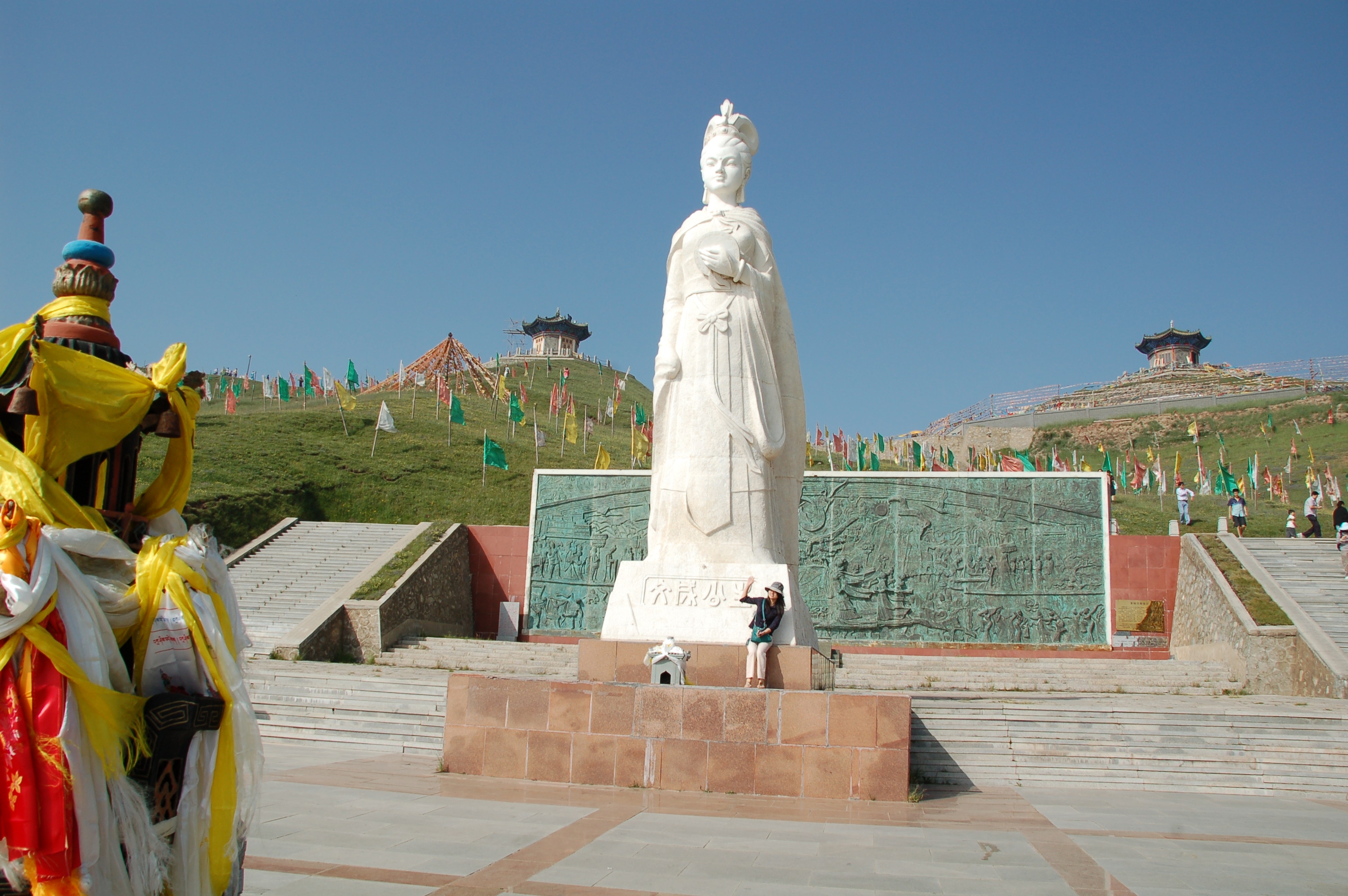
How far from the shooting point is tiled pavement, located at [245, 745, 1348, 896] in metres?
4.14

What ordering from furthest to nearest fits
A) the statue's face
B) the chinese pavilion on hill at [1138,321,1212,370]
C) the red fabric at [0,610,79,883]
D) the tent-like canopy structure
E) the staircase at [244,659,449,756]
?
the chinese pavilion on hill at [1138,321,1212,370], the tent-like canopy structure, the staircase at [244,659,449,756], the statue's face, the red fabric at [0,610,79,883]

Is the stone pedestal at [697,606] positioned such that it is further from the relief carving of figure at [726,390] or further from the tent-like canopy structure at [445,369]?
the tent-like canopy structure at [445,369]

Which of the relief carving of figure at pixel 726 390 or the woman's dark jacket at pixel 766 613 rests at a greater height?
the relief carving of figure at pixel 726 390

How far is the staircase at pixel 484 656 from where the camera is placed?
14125 mm

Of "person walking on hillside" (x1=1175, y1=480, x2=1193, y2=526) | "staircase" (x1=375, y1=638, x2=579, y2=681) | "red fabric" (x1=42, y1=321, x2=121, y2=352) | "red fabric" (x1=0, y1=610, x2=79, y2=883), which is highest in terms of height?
"person walking on hillside" (x1=1175, y1=480, x2=1193, y2=526)

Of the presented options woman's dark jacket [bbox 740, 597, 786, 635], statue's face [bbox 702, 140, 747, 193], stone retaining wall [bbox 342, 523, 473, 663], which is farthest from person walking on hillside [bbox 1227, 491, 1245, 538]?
woman's dark jacket [bbox 740, 597, 786, 635]

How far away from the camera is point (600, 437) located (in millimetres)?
42781

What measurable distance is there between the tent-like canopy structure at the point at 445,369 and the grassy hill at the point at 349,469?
759 cm

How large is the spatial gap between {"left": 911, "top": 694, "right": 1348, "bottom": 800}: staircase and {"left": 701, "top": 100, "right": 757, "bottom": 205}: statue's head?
530 cm

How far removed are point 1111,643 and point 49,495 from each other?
16.7 metres

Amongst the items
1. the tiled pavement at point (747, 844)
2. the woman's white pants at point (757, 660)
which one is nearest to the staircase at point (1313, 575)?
the tiled pavement at point (747, 844)

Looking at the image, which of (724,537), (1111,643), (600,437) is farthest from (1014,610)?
(600,437)

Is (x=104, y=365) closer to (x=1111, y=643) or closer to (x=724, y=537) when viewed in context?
(x=724, y=537)

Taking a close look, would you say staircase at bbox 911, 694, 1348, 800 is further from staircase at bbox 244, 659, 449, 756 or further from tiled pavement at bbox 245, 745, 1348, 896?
staircase at bbox 244, 659, 449, 756
